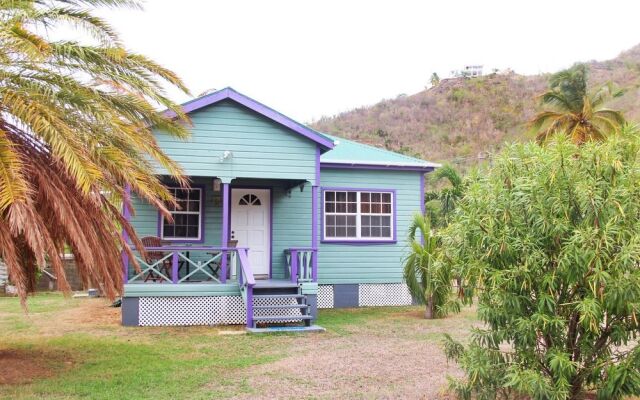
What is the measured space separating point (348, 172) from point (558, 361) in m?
10.7

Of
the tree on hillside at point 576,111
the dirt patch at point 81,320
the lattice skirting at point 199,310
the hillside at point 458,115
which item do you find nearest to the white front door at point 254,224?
the lattice skirting at point 199,310

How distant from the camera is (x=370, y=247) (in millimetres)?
15766

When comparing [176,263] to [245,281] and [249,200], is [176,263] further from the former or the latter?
[249,200]

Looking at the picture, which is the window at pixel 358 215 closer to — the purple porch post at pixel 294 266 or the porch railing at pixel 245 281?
the purple porch post at pixel 294 266

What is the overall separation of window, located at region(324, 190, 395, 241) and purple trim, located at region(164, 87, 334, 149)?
2.74 meters

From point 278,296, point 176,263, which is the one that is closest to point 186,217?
point 176,263

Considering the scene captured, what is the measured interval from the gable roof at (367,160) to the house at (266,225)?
3 centimetres

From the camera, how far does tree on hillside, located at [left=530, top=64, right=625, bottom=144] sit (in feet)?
68.3

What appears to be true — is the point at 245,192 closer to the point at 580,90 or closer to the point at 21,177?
the point at 21,177

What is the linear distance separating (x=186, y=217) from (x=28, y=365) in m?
6.20

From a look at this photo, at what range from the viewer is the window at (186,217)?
46.2 ft

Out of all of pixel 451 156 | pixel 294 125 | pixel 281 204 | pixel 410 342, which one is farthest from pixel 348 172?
pixel 451 156

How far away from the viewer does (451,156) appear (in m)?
49.7

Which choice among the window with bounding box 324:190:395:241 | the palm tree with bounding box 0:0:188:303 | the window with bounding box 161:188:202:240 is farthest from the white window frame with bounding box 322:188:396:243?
the palm tree with bounding box 0:0:188:303
